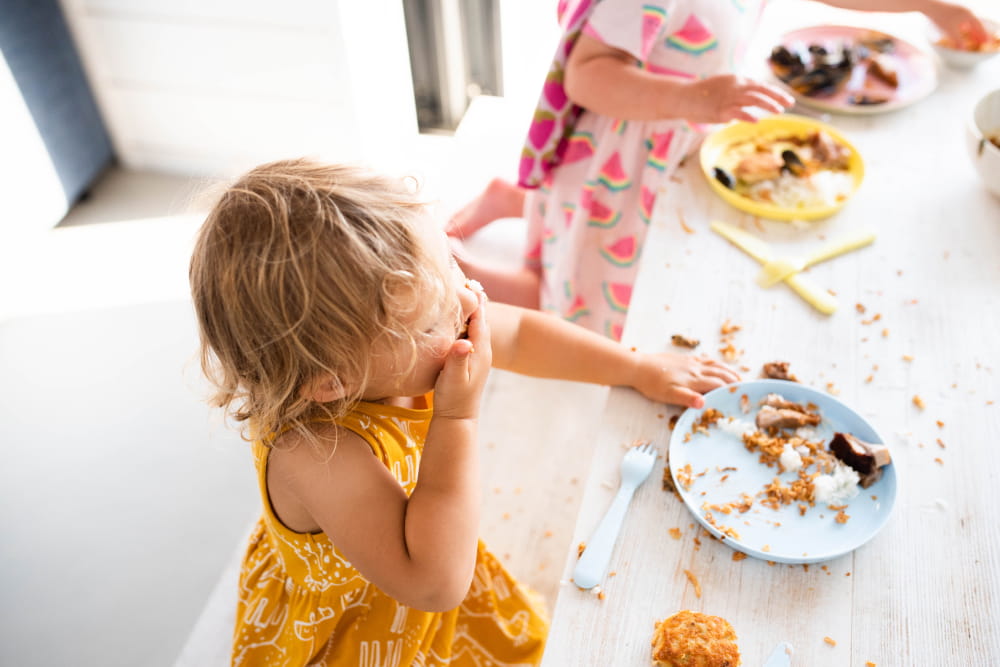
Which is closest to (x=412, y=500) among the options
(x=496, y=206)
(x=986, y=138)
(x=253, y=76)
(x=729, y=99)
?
(x=729, y=99)

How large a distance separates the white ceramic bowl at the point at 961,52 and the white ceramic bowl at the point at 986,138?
0.21m

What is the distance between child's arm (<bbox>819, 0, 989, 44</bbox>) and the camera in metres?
1.23

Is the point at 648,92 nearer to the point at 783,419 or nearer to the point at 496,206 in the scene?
the point at 783,419

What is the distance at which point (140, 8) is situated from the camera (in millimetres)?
2004

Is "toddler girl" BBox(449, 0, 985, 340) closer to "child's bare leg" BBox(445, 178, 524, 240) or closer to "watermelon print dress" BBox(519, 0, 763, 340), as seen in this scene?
"watermelon print dress" BBox(519, 0, 763, 340)

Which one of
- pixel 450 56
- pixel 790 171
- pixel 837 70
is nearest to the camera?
pixel 790 171

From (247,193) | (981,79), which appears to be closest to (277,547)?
(247,193)

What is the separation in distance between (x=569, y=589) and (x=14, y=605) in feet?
3.93

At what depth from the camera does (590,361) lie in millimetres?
901

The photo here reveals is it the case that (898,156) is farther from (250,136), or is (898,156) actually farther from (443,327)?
(250,136)

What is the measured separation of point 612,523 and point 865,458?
0.26 metres

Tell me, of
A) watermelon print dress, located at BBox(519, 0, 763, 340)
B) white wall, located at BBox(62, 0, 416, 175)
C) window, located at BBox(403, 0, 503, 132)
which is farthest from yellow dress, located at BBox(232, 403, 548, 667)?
window, located at BBox(403, 0, 503, 132)

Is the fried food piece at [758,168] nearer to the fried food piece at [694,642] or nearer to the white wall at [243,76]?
the fried food piece at [694,642]

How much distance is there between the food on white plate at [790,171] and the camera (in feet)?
3.39
